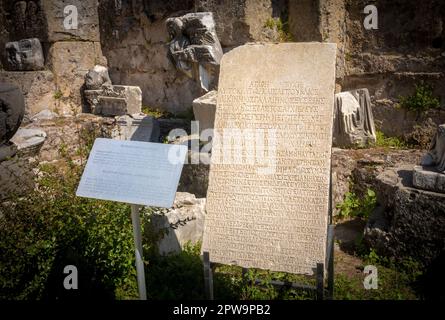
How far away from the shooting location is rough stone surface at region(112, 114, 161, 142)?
6.87m

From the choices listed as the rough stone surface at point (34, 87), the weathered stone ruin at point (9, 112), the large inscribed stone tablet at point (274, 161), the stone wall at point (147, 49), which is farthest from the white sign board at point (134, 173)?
the rough stone surface at point (34, 87)

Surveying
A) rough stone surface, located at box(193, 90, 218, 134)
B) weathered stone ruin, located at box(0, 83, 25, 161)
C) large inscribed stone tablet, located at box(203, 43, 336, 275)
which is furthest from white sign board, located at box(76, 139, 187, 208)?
weathered stone ruin, located at box(0, 83, 25, 161)

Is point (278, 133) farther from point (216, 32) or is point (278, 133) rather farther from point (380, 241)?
point (216, 32)

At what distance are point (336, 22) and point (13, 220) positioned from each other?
4.82 metres

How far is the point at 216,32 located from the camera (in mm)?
5879

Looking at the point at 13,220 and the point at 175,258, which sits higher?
the point at 13,220

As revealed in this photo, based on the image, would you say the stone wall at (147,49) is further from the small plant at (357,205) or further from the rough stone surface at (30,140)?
the small plant at (357,205)

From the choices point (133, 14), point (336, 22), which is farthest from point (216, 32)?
point (133, 14)

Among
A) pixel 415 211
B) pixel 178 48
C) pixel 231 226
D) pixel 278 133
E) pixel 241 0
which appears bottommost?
pixel 415 211

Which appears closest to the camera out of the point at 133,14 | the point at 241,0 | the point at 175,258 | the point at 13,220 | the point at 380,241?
the point at 13,220

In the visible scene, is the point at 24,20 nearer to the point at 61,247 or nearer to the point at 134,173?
the point at 61,247

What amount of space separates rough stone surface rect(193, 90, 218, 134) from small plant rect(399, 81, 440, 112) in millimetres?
2703

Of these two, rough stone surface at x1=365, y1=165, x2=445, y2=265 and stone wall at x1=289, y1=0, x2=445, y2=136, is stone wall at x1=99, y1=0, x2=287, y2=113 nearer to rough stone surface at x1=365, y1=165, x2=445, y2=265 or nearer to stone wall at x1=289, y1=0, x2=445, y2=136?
stone wall at x1=289, y1=0, x2=445, y2=136
